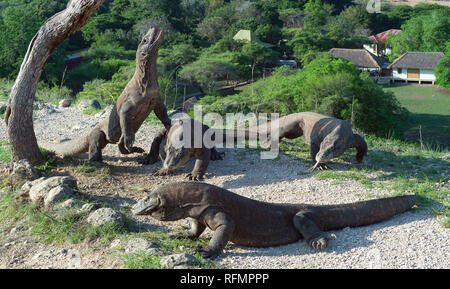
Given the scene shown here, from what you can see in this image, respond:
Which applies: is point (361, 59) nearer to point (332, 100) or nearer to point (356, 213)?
point (332, 100)

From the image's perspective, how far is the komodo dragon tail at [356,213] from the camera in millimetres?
6062

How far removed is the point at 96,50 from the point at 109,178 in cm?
A: 2962

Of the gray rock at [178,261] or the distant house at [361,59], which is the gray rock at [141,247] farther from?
the distant house at [361,59]

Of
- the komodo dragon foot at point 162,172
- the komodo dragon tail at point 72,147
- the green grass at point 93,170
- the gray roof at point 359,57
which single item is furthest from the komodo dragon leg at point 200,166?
the gray roof at point 359,57

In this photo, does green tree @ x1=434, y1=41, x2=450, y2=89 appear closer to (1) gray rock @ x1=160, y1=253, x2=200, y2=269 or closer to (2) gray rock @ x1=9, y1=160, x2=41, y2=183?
(2) gray rock @ x1=9, y1=160, x2=41, y2=183

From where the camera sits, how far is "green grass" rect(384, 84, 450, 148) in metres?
25.2

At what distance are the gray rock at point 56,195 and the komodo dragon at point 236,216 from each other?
5.48 feet

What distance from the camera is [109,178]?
8.27 metres

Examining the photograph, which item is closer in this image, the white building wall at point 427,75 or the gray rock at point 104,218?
the gray rock at point 104,218

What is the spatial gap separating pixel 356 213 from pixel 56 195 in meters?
3.83


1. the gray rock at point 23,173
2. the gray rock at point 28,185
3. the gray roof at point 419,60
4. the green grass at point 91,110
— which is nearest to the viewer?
the gray rock at point 28,185

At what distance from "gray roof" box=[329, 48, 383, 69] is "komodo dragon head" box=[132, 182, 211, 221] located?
37.7 meters

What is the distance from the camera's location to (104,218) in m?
6.20
